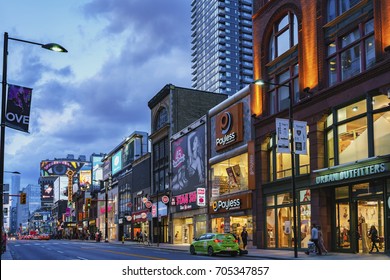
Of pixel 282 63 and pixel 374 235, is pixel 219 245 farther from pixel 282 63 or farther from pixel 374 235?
pixel 282 63

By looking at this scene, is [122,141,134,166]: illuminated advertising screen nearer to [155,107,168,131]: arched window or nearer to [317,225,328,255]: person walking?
[155,107,168,131]: arched window

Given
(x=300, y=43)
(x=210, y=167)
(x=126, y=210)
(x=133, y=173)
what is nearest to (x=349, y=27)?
(x=300, y=43)

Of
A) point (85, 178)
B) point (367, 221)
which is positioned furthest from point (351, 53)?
point (85, 178)

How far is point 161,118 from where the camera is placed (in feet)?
220

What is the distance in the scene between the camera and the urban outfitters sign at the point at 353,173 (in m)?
27.2

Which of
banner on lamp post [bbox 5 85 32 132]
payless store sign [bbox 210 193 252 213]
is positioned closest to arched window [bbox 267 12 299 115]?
payless store sign [bbox 210 193 252 213]

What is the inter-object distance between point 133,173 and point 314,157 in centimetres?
4810

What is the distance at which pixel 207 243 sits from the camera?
1264 inches

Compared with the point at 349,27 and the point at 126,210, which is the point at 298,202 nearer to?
the point at 349,27

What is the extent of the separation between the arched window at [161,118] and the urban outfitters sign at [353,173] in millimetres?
34892

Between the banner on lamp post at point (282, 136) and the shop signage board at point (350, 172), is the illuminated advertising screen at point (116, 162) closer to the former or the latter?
the banner on lamp post at point (282, 136)

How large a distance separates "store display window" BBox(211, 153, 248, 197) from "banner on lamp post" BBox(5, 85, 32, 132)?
27300 millimetres

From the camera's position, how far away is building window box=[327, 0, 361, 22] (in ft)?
105

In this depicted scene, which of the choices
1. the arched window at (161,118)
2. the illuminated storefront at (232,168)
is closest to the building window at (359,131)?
the illuminated storefront at (232,168)
